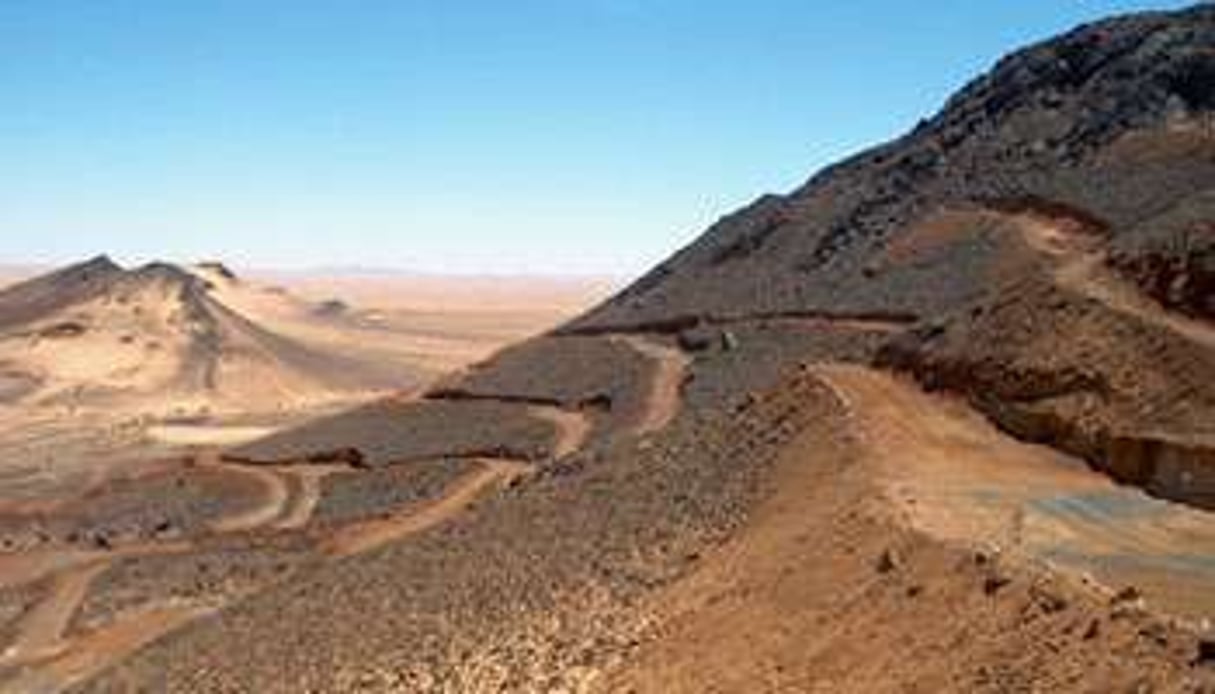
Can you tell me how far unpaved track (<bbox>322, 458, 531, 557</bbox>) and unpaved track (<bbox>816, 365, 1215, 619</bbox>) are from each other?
47.8ft

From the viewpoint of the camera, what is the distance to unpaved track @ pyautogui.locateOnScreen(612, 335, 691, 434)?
49.4m

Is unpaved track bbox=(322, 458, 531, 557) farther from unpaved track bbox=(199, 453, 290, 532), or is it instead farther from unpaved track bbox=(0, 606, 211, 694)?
unpaved track bbox=(199, 453, 290, 532)

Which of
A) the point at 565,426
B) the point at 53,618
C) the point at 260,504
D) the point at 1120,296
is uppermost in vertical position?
the point at 1120,296

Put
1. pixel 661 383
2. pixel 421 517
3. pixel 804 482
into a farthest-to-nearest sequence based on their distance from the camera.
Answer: pixel 661 383, pixel 421 517, pixel 804 482

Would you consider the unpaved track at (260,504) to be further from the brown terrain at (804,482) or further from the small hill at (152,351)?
the small hill at (152,351)

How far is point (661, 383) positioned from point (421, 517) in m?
10.4

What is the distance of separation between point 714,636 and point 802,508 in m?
4.00

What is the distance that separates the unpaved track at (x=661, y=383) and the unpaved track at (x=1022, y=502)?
55.1 ft

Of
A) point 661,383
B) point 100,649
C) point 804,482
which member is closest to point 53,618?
point 100,649

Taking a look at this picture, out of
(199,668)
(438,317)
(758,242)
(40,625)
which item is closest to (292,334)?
(438,317)

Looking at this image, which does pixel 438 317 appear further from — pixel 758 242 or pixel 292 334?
pixel 758 242

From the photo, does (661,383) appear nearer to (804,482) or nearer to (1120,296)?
(1120,296)

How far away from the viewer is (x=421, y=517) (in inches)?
1788

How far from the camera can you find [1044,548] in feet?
69.8
